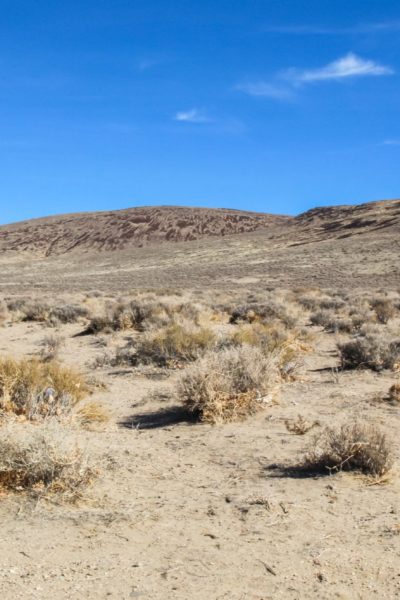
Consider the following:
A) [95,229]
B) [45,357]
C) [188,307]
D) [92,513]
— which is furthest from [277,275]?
[95,229]

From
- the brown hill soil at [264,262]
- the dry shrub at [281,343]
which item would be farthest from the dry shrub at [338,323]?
the brown hill soil at [264,262]

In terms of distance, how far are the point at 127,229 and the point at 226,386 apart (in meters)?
114

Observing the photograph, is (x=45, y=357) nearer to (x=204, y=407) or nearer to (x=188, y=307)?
(x=204, y=407)

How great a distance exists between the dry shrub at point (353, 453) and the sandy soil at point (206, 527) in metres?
0.14

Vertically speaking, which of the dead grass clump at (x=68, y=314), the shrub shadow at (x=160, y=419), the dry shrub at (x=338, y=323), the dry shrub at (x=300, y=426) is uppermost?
the dead grass clump at (x=68, y=314)

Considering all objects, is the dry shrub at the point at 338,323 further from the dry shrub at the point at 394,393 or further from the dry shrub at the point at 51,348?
the dry shrub at the point at 51,348

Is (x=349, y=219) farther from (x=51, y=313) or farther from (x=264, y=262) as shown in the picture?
(x=51, y=313)

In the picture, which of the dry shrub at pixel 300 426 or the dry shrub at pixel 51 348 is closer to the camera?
the dry shrub at pixel 300 426

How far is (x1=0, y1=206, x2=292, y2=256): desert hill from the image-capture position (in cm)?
11412

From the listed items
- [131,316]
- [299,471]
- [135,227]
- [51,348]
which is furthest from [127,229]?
[299,471]

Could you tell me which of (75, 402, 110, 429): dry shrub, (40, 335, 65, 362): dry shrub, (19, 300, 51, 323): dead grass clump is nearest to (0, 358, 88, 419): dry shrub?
(75, 402, 110, 429): dry shrub

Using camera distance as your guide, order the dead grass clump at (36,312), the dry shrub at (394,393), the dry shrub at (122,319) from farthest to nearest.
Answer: the dead grass clump at (36,312) < the dry shrub at (122,319) < the dry shrub at (394,393)

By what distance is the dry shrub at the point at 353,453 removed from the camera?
5.18 m

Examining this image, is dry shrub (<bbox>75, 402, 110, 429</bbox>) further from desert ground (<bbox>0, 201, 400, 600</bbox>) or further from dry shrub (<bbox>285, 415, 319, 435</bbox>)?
dry shrub (<bbox>285, 415, 319, 435</bbox>)
